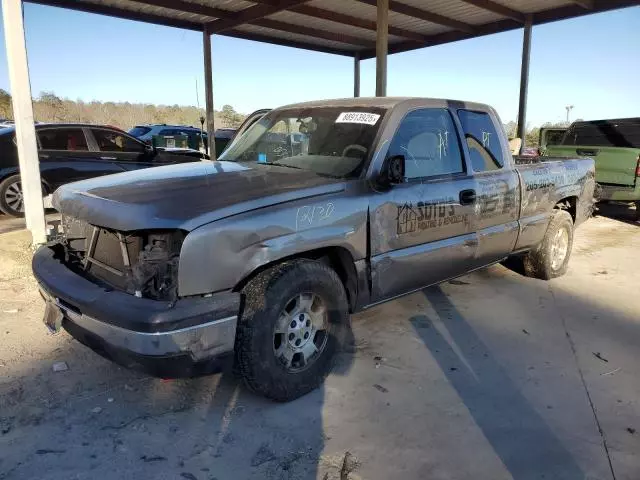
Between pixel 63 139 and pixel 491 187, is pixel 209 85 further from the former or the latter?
pixel 491 187

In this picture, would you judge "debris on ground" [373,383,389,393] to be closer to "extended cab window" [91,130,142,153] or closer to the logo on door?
the logo on door

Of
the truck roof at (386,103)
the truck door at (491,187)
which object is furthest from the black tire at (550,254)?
the truck roof at (386,103)

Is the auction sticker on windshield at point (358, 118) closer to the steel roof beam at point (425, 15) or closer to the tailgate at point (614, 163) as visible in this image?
the tailgate at point (614, 163)

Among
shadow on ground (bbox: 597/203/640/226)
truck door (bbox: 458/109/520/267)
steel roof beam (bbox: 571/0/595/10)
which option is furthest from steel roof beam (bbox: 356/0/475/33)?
truck door (bbox: 458/109/520/267)

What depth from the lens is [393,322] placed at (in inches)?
175

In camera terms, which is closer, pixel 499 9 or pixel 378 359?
pixel 378 359

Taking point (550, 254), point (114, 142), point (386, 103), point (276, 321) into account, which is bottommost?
point (550, 254)

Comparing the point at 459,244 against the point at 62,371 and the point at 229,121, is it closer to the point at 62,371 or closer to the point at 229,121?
the point at 62,371

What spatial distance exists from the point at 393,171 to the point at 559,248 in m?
3.33

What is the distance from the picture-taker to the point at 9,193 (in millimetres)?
8148

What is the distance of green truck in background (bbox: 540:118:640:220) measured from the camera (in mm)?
8836

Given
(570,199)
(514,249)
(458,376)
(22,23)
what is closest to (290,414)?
(458,376)

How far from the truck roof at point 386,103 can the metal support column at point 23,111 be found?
131 inches

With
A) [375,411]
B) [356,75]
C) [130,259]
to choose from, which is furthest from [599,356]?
[356,75]
